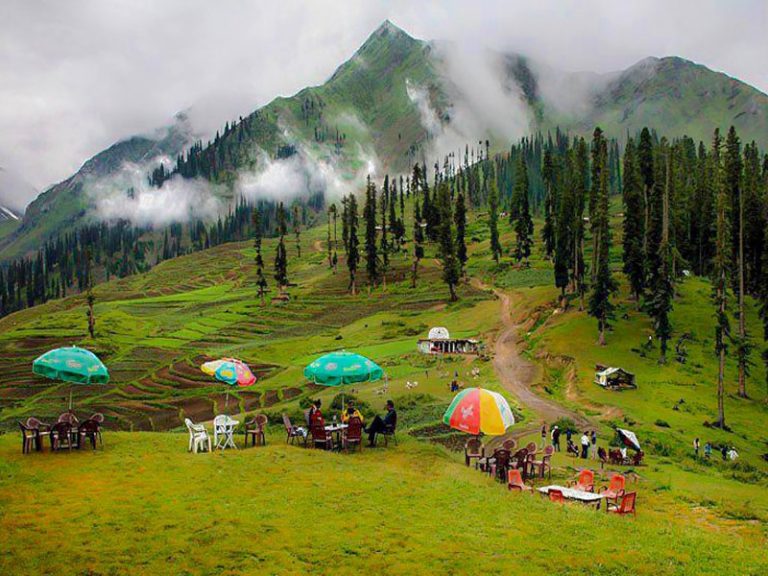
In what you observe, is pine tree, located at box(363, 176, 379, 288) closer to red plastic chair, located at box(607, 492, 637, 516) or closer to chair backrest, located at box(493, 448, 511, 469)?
chair backrest, located at box(493, 448, 511, 469)

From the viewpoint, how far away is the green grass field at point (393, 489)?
39.6 ft

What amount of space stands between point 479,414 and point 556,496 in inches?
152

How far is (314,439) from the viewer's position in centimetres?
2286

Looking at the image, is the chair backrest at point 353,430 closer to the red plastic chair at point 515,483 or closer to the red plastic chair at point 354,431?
the red plastic chair at point 354,431

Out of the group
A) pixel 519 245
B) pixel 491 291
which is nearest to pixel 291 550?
pixel 491 291

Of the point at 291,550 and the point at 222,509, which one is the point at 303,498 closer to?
the point at 222,509

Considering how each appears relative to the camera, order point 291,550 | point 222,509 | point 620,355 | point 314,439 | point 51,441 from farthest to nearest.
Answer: point 620,355, point 314,439, point 51,441, point 222,509, point 291,550

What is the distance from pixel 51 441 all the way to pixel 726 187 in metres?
52.9

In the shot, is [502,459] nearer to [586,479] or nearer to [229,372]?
[586,479]

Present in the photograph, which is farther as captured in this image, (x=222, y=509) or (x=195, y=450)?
(x=195, y=450)

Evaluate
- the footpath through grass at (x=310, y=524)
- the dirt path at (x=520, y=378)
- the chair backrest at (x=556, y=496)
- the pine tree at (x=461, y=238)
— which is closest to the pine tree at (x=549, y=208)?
the pine tree at (x=461, y=238)

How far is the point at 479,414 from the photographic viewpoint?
817 inches

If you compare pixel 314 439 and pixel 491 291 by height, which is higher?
pixel 491 291

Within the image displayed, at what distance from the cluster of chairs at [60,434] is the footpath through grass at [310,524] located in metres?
0.64
